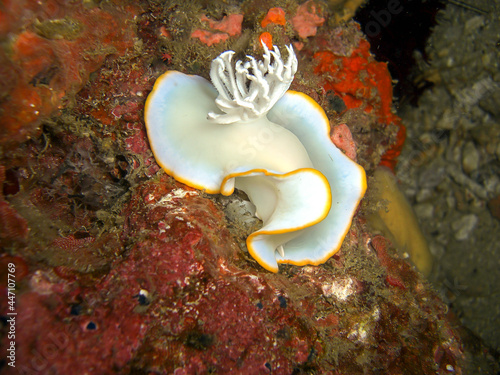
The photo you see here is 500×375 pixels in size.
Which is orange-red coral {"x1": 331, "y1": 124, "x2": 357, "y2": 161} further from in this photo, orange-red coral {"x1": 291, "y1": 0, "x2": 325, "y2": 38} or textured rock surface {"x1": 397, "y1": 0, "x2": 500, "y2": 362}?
textured rock surface {"x1": 397, "y1": 0, "x2": 500, "y2": 362}

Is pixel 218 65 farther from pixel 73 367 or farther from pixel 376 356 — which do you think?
pixel 376 356

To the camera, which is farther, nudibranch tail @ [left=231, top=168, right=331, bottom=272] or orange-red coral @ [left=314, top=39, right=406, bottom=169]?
orange-red coral @ [left=314, top=39, right=406, bottom=169]

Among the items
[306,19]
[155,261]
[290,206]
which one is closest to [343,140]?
[290,206]

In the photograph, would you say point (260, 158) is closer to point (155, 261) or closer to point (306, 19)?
point (155, 261)

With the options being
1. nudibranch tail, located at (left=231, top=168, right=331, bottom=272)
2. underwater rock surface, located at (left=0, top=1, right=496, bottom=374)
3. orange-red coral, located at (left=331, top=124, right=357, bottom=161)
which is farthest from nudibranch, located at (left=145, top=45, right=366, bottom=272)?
orange-red coral, located at (left=331, top=124, right=357, bottom=161)

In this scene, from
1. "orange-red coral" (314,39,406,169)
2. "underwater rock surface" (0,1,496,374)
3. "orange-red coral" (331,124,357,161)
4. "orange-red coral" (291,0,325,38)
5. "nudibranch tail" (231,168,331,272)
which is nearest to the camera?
"underwater rock surface" (0,1,496,374)

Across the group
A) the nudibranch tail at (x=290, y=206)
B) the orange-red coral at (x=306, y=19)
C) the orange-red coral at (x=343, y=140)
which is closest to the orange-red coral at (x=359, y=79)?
the orange-red coral at (x=306, y=19)
